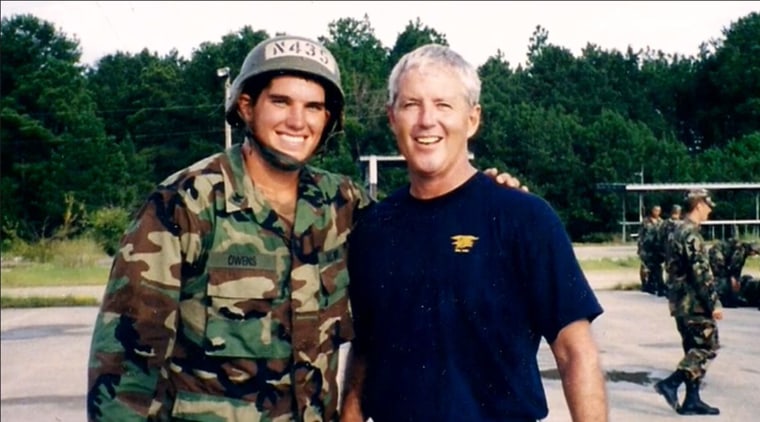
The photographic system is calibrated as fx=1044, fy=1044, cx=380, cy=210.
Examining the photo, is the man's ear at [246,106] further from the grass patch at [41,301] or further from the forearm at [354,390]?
the grass patch at [41,301]

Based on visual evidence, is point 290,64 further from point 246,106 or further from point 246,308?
point 246,308

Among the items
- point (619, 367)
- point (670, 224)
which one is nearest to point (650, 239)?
point (619, 367)

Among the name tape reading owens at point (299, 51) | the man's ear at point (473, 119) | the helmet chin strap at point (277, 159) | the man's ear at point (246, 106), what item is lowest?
the helmet chin strap at point (277, 159)

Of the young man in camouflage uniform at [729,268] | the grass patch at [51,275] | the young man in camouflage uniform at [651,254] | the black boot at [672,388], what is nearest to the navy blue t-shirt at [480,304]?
the young man in camouflage uniform at [729,268]

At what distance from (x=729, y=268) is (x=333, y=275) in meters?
4.61

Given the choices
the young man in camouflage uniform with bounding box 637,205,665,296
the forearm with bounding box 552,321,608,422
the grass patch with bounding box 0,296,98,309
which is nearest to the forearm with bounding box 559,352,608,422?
the forearm with bounding box 552,321,608,422

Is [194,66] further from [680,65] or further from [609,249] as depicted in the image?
[680,65]

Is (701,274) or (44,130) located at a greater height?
(44,130)

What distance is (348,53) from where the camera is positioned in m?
13.6

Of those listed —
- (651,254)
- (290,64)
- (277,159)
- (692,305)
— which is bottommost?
(692,305)

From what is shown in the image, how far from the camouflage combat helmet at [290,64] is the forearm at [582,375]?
0.87 meters

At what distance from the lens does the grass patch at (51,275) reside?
12.2 m

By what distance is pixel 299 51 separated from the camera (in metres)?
2.61

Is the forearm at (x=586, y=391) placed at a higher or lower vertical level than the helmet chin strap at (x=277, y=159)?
lower
